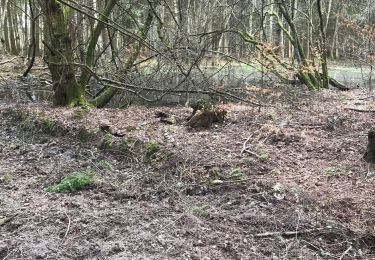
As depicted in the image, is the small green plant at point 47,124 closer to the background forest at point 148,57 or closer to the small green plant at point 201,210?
the background forest at point 148,57

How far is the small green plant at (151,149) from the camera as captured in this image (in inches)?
240

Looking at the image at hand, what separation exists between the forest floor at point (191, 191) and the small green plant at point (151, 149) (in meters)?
0.08

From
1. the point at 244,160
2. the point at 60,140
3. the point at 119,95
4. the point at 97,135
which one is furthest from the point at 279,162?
the point at 119,95

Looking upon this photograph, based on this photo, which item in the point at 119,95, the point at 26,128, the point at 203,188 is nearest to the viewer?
the point at 203,188

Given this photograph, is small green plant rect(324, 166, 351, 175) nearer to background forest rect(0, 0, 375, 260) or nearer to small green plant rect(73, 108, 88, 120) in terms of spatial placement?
background forest rect(0, 0, 375, 260)

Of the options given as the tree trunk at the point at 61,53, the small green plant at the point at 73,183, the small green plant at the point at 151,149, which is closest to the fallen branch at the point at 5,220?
the small green plant at the point at 73,183

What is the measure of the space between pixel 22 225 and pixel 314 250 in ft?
9.64

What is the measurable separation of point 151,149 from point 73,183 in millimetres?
1365

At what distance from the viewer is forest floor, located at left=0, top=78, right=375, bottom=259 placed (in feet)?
13.1

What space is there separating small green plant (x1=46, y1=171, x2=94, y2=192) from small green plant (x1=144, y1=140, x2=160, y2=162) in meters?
0.93

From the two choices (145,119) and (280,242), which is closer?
(280,242)

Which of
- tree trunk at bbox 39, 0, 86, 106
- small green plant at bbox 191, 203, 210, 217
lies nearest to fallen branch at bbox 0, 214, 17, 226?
small green plant at bbox 191, 203, 210, 217

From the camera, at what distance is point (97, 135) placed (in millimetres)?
7133

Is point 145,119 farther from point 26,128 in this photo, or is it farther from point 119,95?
point 119,95
